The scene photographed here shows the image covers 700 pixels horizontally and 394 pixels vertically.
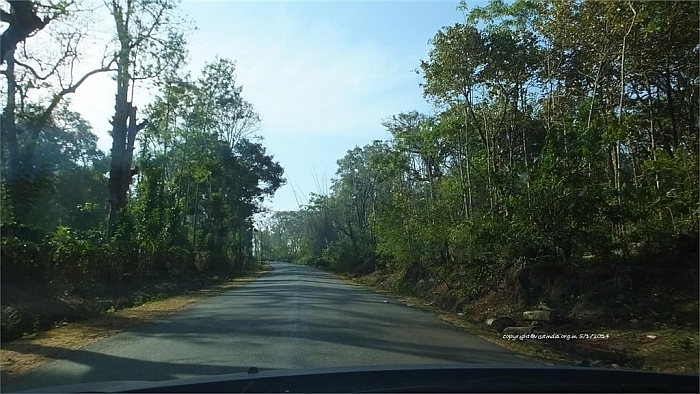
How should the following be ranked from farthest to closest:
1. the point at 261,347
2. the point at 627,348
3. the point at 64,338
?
the point at 64,338, the point at 627,348, the point at 261,347

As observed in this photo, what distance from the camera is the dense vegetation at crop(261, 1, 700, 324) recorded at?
14164 mm

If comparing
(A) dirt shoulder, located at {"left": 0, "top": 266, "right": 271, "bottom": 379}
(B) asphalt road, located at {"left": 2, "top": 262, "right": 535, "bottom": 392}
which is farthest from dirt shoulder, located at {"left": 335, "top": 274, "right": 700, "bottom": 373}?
(A) dirt shoulder, located at {"left": 0, "top": 266, "right": 271, "bottom": 379}

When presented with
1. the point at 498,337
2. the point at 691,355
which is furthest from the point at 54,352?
the point at 691,355

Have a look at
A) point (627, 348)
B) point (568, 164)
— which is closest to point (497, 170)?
point (568, 164)

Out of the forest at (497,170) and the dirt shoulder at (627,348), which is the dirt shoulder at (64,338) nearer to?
the forest at (497,170)

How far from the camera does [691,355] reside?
9.32m

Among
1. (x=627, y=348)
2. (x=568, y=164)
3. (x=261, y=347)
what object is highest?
(x=568, y=164)

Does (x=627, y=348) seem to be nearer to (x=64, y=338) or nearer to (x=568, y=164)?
(x=568, y=164)

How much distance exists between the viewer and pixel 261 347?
363 inches

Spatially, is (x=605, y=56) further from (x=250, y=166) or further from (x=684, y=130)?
(x=250, y=166)

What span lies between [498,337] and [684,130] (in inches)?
476

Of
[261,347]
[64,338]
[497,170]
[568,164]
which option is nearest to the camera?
[261,347]

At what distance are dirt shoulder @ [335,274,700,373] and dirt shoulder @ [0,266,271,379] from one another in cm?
679

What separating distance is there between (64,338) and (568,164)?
449 inches
